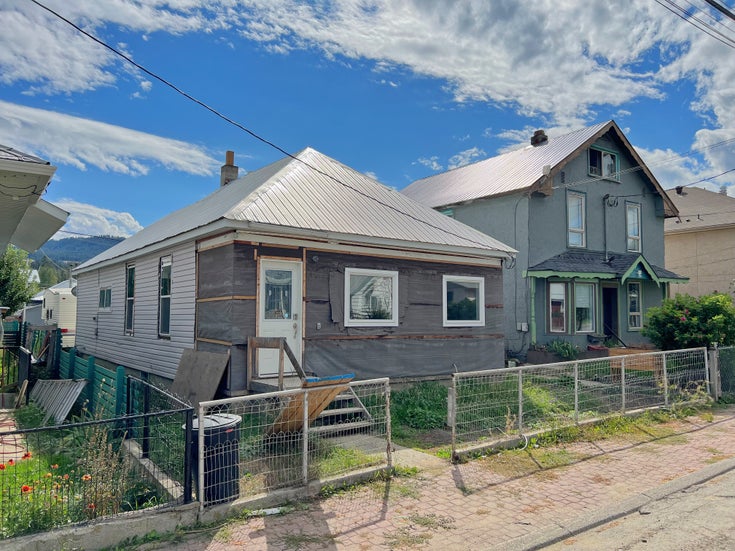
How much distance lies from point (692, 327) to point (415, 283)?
6.42 metres

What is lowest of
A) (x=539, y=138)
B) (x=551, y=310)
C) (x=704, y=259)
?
(x=551, y=310)

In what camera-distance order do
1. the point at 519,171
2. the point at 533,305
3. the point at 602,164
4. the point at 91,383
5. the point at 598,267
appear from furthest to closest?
the point at 602,164 < the point at 519,171 < the point at 598,267 < the point at 533,305 < the point at 91,383

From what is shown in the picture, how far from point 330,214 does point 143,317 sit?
568 centimetres

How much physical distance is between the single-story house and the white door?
2cm

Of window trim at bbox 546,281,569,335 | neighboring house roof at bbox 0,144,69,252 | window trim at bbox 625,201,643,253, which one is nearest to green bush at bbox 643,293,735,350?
window trim at bbox 546,281,569,335

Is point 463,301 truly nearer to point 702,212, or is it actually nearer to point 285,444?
point 285,444

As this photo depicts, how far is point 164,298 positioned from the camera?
1198cm

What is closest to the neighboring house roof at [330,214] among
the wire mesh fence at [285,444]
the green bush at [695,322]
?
the wire mesh fence at [285,444]

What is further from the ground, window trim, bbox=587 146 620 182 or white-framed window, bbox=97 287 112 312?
window trim, bbox=587 146 620 182

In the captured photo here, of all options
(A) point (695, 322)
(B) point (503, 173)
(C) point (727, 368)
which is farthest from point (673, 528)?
(B) point (503, 173)

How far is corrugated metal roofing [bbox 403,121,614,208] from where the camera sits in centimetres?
1792

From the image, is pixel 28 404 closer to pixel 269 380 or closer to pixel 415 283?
pixel 269 380

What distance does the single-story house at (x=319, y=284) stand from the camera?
9.39m

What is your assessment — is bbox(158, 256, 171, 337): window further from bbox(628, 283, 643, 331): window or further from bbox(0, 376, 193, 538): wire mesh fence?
bbox(628, 283, 643, 331): window
